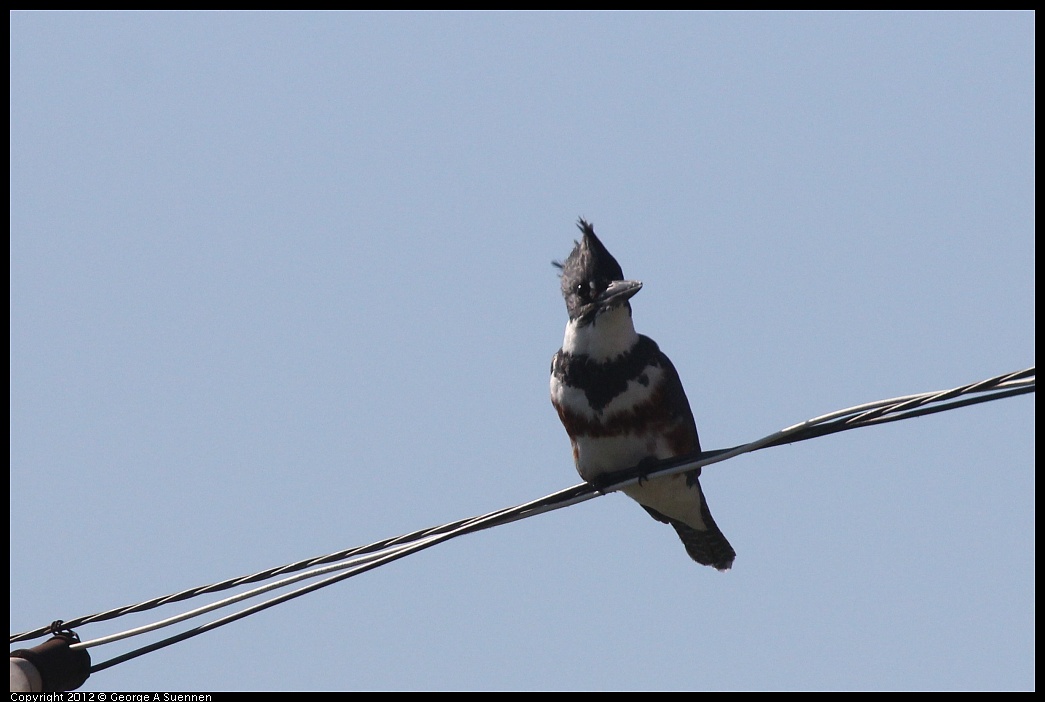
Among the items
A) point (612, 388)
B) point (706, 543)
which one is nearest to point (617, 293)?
point (612, 388)

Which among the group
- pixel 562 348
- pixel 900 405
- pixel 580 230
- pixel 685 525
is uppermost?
pixel 580 230

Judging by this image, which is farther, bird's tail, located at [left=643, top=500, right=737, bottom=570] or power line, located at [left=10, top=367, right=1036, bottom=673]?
bird's tail, located at [left=643, top=500, right=737, bottom=570]

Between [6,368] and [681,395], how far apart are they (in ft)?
12.0

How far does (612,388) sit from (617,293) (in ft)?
1.48

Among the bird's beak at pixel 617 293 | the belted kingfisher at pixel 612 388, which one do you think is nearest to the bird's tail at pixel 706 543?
the belted kingfisher at pixel 612 388

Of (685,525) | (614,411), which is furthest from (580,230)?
(685,525)

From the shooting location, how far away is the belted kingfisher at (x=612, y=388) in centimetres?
594

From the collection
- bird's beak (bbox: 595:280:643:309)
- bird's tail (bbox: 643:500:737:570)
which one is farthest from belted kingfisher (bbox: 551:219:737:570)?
bird's tail (bbox: 643:500:737:570)

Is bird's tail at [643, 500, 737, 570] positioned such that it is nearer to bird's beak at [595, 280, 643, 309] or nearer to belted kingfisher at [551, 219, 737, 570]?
belted kingfisher at [551, 219, 737, 570]

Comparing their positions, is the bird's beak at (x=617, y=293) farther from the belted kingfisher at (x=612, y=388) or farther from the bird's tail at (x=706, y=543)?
the bird's tail at (x=706, y=543)

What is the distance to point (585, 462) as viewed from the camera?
6098 mm

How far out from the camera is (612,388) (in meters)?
5.96

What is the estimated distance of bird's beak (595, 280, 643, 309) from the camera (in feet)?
19.4

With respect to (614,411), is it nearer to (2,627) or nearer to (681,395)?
(681,395)
